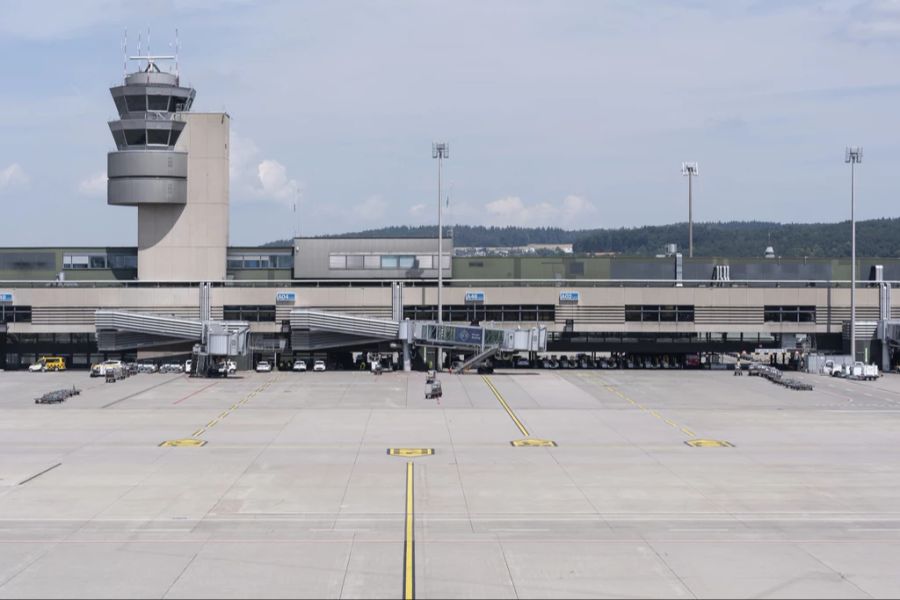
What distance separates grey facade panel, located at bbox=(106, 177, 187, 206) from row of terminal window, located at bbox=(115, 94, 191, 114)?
7.94 meters

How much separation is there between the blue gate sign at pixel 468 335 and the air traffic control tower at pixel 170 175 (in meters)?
31.7

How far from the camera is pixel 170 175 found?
126062 millimetres

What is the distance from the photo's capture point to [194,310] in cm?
12200

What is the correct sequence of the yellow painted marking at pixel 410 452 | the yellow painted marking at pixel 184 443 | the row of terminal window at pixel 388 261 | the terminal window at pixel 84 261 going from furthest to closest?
the terminal window at pixel 84 261 < the row of terminal window at pixel 388 261 < the yellow painted marking at pixel 184 443 < the yellow painted marking at pixel 410 452

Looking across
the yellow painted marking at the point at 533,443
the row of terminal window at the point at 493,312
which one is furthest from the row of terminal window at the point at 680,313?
the yellow painted marking at the point at 533,443

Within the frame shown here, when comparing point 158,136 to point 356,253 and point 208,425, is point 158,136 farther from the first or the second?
point 208,425

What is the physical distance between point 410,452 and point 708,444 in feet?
59.3

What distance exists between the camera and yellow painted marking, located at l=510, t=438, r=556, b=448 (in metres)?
65.1

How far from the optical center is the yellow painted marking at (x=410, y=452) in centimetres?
6116

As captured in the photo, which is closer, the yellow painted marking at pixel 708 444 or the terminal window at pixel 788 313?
the yellow painted marking at pixel 708 444

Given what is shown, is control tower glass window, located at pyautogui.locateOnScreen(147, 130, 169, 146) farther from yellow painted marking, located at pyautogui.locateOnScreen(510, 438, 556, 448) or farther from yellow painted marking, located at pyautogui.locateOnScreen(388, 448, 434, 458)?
yellow painted marking, located at pyautogui.locateOnScreen(388, 448, 434, 458)

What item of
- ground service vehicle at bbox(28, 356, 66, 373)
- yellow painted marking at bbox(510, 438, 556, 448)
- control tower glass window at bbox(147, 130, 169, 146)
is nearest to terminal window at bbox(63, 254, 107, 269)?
ground service vehicle at bbox(28, 356, 66, 373)

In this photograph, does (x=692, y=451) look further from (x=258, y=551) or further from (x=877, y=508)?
(x=258, y=551)

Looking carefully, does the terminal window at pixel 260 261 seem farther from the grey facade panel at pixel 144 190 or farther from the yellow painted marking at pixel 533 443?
the yellow painted marking at pixel 533 443
